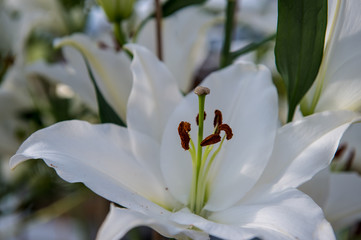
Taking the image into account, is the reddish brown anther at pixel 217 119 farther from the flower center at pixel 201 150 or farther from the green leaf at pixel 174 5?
the green leaf at pixel 174 5

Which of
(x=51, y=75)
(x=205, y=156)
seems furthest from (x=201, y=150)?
(x=51, y=75)

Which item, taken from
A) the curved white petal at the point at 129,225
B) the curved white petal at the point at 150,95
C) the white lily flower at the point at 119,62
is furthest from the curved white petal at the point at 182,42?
the curved white petal at the point at 129,225

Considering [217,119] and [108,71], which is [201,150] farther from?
[108,71]

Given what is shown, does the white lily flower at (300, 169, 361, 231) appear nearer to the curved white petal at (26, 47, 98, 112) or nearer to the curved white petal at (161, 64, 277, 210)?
the curved white petal at (161, 64, 277, 210)

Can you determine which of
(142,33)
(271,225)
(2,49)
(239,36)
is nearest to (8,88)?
(2,49)

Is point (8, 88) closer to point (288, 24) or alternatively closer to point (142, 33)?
point (142, 33)

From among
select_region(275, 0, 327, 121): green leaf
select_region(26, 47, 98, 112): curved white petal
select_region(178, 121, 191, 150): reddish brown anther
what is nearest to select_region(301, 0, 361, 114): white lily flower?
select_region(275, 0, 327, 121): green leaf
